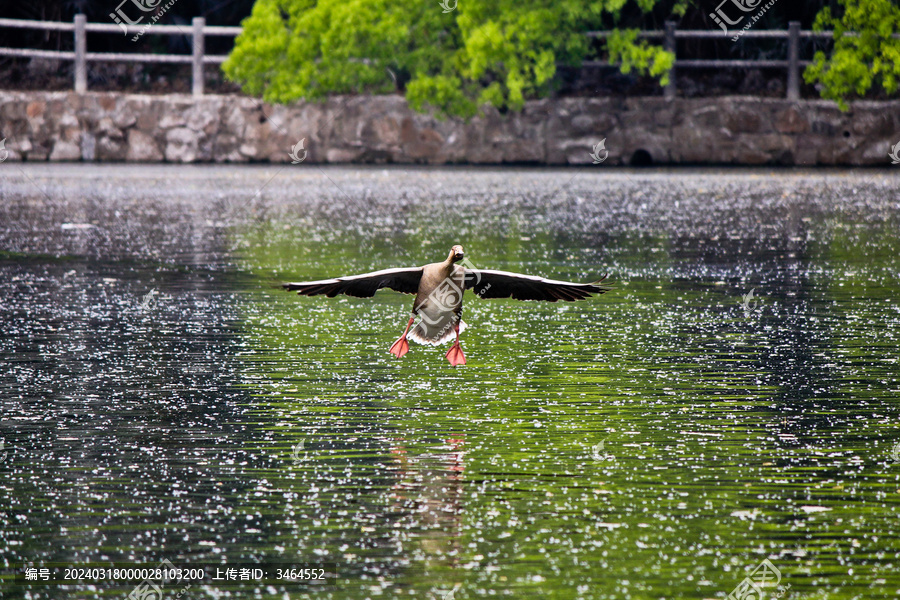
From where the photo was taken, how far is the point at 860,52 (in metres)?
30.9

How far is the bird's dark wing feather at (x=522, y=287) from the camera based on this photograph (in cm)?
784

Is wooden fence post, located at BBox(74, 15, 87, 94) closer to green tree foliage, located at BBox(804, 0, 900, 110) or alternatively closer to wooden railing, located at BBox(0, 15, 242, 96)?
wooden railing, located at BBox(0, 15, 242, 96)

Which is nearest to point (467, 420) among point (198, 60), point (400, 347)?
point (400, 347)

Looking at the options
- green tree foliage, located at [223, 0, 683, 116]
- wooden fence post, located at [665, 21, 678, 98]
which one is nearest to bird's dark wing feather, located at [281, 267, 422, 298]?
green tree foliage, located at [223, 0, 683, 116]

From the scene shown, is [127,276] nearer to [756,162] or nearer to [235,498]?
[235,498]

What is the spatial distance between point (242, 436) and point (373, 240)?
9484mm

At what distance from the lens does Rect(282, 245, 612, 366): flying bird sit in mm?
7691

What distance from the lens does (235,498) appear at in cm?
584

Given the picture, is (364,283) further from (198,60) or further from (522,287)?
(198,60)

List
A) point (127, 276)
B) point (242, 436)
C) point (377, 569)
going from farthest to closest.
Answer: point (127, 276) → point (242, 436) → point (377, 569)

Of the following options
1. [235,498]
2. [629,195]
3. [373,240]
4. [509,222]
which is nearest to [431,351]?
[235,498]

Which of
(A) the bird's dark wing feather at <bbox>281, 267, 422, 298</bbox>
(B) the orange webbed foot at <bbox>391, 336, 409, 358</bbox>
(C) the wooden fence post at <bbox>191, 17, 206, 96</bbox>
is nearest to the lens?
(A) the bird's dark wing feather at <bbox>281, 267, 422, 298</bbox>

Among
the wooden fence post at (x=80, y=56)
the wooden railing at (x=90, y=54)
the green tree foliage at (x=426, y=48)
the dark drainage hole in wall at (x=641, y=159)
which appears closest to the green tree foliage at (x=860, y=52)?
the green tree foliage at (x=426, y=48)

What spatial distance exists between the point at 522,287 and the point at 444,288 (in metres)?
0.52
